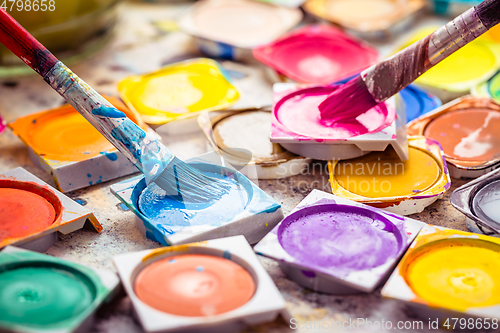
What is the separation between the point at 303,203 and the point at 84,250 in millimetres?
A: 684

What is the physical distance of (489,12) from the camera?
1658mm

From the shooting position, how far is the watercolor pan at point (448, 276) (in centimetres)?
135

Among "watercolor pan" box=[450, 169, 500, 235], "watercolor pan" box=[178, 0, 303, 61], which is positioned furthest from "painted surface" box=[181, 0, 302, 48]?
"watercolor pan" box=[450, 169, 500, 235]

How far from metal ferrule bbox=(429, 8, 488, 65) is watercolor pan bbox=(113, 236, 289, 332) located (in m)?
0.87

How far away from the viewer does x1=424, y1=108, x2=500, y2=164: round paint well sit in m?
2.00

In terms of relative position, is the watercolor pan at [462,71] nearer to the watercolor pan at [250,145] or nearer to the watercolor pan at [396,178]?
the watercolor pan at [396,178]

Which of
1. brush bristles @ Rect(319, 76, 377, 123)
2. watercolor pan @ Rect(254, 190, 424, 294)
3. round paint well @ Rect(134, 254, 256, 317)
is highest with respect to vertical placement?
brush bristles @ Rect(319, 76, 377, 123)

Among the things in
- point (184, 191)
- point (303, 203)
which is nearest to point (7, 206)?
point (184, 191)

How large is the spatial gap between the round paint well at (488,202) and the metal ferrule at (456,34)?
1.46ft

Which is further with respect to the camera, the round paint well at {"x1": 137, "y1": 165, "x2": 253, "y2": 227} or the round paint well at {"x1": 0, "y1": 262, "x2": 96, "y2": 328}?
the round paint well at {"x1": 137, "y1": 165, "x2": 253, "y2": 227}

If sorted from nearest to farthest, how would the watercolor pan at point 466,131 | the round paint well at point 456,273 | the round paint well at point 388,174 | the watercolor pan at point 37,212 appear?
1. the round paint well at point 456,273
2. the watercolor pan at point 37,212
3. the round paint well at point 388,174
4. the watercolor pan at point 466,131

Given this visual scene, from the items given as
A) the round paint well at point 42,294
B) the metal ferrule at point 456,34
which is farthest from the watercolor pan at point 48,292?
the metal ferrule at point 456,34

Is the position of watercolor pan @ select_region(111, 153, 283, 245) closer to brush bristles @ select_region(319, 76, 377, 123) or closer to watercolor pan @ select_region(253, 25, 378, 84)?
brush bristles @ select_region(319, 76, 377, 123)

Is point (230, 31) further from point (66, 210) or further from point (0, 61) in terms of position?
point (66, 210)
